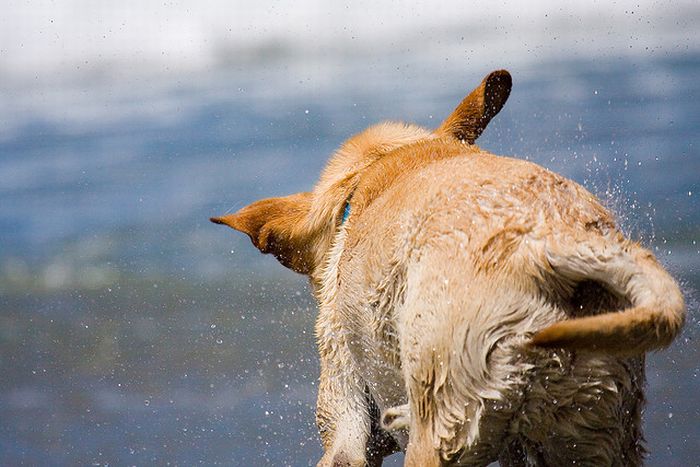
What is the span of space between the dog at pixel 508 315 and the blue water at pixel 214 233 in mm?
3253

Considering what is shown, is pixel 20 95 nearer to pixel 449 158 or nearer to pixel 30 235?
pixel 30 235

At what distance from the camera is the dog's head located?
175 inches

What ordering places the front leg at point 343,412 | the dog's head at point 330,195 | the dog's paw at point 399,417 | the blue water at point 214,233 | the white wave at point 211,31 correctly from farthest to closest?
the white wave at point 211,31 → the blue water at point 214,233 → the dog's head at point 330,195 → the front leg at point 343,412 → the dog's paw at point 399,417

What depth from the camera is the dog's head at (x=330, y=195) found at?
4.43 metres

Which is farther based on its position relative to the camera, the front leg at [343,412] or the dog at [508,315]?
the front leg at [343,412]

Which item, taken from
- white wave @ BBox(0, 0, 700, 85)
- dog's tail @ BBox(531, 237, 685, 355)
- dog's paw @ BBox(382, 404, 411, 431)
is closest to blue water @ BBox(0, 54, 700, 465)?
white wave @ BBox(0, 0, 700, 85)

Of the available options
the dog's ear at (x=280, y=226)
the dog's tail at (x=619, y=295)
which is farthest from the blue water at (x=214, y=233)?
the dog's tail at (x=619, y=295)

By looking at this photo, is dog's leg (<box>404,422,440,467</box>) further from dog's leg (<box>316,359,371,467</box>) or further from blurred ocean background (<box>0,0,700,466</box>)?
blurred ocean background (<box>0,0,700,466</box>)

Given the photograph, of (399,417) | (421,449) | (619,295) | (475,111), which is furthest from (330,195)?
(619,295)

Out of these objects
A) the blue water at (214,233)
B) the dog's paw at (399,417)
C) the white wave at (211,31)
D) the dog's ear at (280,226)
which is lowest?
the blue water at (214,233)

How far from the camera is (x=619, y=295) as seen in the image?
274 centimetres

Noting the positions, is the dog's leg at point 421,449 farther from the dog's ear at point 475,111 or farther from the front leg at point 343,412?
the dog's ear at point 475,111

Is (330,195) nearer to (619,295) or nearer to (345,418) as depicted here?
(345,418)

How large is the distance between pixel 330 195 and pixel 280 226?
346mm
